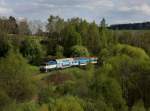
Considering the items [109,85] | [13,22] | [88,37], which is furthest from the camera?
[13,22]

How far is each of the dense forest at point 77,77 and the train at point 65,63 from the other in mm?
1976

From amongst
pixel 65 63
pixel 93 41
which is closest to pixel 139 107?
pixel 65 63

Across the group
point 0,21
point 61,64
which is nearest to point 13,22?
point 0,21

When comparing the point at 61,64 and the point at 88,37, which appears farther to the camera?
the point at 88,37

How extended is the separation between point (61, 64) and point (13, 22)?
42.3 meters

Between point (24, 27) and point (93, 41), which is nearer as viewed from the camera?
point (93, 41)

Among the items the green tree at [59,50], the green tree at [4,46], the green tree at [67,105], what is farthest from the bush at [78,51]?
the green tree at [67,105]

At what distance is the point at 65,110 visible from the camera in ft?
115

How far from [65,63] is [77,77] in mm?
24959

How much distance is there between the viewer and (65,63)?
8131 centimetres

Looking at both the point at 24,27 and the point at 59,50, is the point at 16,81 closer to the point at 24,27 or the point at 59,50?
the point at 59,50

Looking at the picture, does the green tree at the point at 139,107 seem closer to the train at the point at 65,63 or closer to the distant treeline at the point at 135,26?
the train at the point at 65,63

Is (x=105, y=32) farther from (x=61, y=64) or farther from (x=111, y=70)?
(x=111, y=70)

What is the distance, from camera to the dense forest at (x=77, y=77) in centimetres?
3944
